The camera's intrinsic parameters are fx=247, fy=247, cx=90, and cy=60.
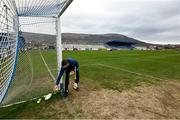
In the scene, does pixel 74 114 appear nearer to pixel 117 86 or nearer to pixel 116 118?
pixel 116 118

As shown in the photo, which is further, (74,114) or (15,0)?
(74,114)

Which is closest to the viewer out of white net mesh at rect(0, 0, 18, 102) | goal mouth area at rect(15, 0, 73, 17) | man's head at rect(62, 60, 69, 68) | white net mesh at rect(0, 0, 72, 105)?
white net mesh at rect(0, 0, 18, 102)

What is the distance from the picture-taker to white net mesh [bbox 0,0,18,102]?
436cm

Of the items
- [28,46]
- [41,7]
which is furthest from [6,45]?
[28,46]

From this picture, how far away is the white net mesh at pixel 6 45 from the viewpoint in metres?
4.36

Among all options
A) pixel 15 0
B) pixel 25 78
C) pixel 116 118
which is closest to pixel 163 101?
pixel 116 118

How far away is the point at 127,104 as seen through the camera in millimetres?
6090

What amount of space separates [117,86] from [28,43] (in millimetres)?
3231

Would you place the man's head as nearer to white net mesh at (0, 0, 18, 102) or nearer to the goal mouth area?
the goal mouth area

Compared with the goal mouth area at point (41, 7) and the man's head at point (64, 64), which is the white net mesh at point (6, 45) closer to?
the goal mouth area at point (41, 7)

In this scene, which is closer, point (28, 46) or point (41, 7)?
point (41, 7)

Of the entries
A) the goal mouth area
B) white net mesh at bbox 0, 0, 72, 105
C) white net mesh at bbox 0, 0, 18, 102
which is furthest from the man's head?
white net mesh at bbox 0, 0, 18, 102

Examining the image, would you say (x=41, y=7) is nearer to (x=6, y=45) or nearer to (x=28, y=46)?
(x=28, y=46)

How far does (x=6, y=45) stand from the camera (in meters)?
A: 4.64
